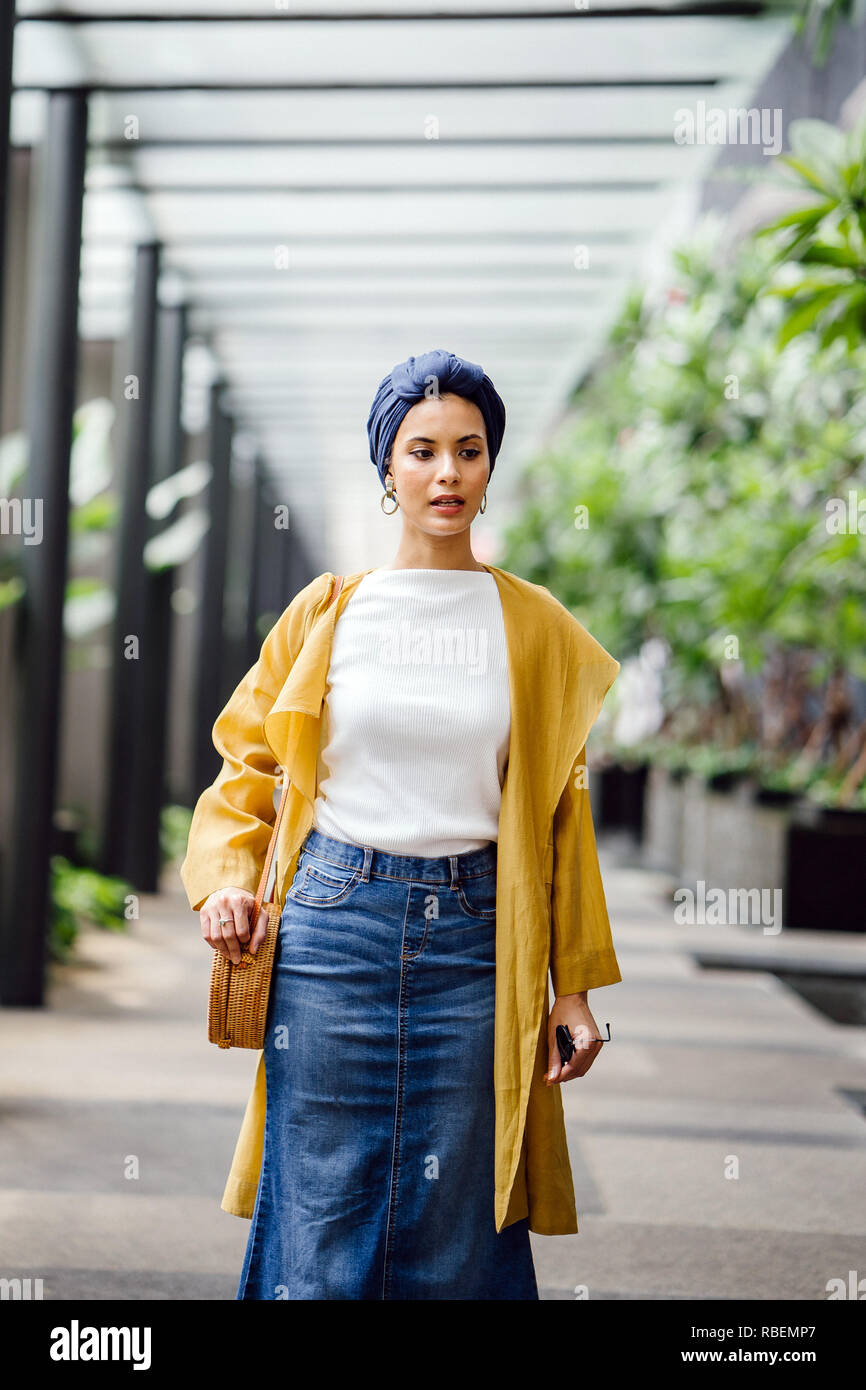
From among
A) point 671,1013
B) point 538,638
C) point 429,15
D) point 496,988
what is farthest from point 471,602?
point 671,1013

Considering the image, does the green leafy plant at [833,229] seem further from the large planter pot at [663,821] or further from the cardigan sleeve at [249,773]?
the large planter pot at [663,821]

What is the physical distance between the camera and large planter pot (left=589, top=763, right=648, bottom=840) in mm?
14875

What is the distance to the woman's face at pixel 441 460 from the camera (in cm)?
201

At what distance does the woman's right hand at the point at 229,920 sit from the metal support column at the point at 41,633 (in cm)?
377

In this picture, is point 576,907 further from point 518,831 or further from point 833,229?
point 833,229

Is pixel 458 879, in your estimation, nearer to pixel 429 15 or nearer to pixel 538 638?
pixel 538 638

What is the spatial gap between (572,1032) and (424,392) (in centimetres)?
95

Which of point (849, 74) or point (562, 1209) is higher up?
point (849, 74)

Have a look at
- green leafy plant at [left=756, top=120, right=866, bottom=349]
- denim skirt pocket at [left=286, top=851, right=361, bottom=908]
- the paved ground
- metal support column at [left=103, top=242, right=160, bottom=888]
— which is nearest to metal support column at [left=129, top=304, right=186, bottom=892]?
metal support column at [left=103, top=242, right=160, bottom=888]

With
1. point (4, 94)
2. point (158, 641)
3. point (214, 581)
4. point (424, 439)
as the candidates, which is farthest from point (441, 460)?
→ point (214, 581)

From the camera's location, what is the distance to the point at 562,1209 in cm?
206
